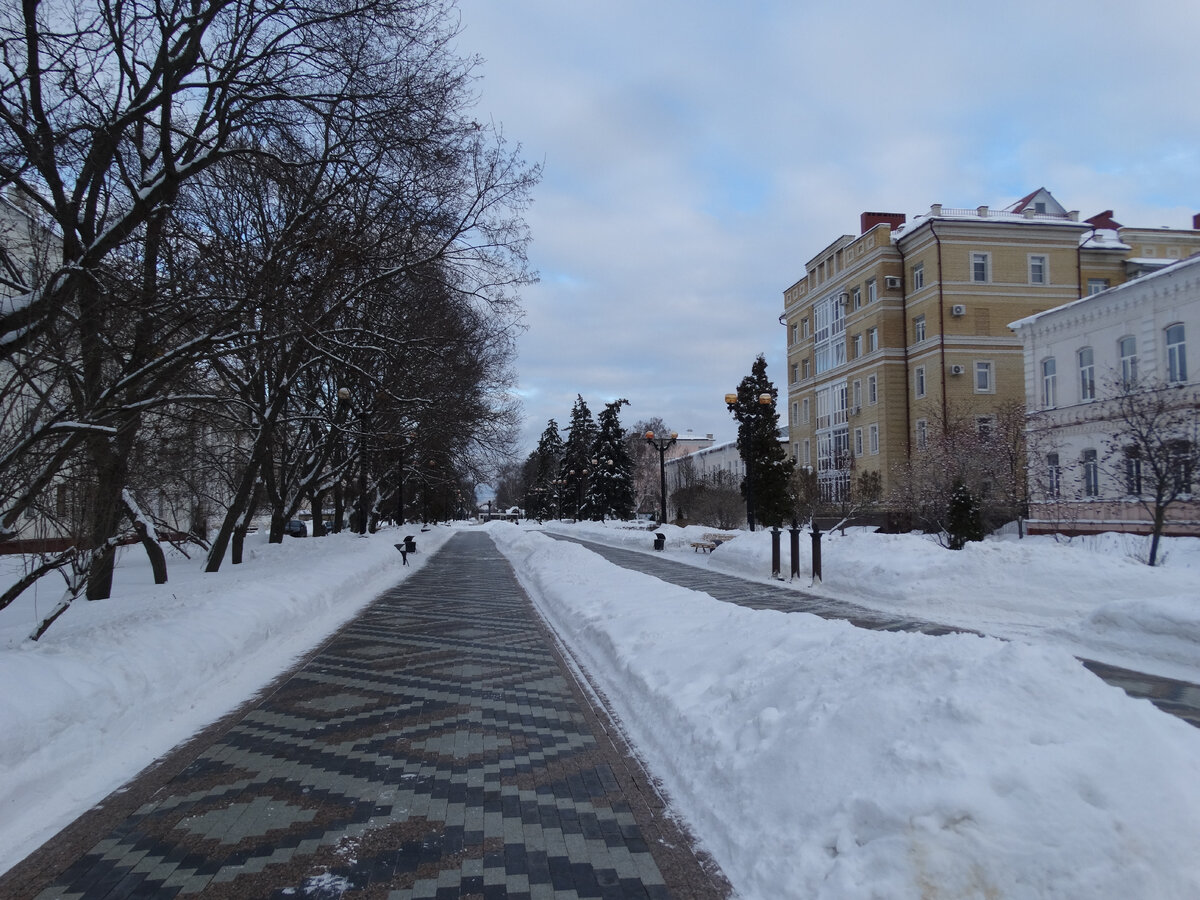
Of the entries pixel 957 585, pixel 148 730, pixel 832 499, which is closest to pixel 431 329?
pixel 957 585

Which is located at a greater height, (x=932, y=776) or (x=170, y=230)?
(x=170, y=230)

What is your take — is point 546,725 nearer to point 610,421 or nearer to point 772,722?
point 772,722

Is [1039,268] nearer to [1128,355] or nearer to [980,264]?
[980,264]

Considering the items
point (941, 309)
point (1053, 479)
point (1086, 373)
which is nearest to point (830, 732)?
point (1053, 479)

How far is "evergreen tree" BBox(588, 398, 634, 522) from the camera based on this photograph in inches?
2766

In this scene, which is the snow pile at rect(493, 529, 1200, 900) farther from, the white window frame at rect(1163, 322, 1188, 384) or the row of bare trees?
the white window frame at rect(1163, 322, 1188, 384)

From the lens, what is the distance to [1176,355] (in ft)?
79.8

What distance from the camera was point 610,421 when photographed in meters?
70.9

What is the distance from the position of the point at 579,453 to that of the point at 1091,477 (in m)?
54.5

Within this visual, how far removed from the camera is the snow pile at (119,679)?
5.07 m

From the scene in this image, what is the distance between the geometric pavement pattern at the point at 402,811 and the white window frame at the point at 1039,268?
43178 mm

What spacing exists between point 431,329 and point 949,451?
15805 millimetres

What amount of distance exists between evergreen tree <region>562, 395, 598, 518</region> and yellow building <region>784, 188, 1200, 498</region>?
30137 millimetres

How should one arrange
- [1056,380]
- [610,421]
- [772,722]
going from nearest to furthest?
[772,722] < [1056,380] < [610,421]
